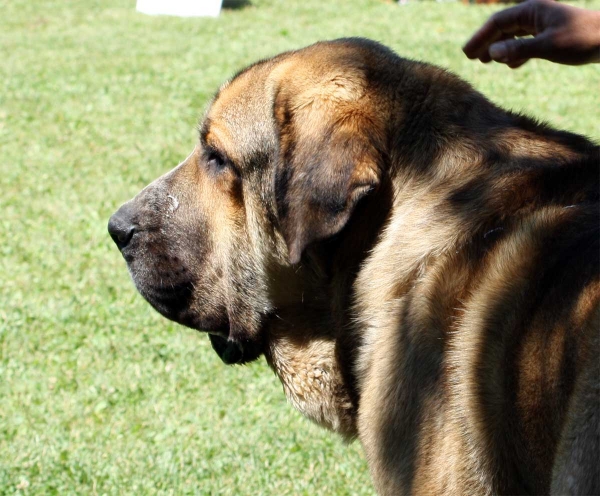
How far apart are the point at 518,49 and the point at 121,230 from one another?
191cm

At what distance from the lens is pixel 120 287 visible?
23.6 feet

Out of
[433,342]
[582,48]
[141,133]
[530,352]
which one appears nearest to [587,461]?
[530,352]

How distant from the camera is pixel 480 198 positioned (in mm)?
3020

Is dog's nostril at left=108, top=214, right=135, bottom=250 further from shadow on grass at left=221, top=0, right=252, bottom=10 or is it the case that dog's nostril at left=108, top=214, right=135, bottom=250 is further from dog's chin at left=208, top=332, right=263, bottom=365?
shadow on grass at left=221, top=0, right=252, bottom=10

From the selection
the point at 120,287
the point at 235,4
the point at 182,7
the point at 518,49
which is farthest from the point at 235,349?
the point at 235,4

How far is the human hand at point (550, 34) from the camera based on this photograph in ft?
11.7

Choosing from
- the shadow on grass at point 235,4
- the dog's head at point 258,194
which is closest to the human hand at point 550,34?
the dog's head at point 258,194

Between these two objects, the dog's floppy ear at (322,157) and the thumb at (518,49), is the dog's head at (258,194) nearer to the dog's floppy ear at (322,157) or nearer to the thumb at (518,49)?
the dog's floppy ear at (322,157)

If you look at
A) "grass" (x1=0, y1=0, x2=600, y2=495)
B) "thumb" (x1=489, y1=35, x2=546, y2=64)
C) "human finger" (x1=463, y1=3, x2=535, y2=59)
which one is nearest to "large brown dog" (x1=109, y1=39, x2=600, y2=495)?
"thumb" (x1=489, y1=35, x2=546, y2=64)

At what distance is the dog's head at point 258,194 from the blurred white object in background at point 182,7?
45.3 ft

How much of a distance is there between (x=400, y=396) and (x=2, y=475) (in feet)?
9.60

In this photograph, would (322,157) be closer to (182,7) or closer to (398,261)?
(398,261)

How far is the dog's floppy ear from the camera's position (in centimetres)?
315

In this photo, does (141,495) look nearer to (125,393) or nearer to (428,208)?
(125,393)
